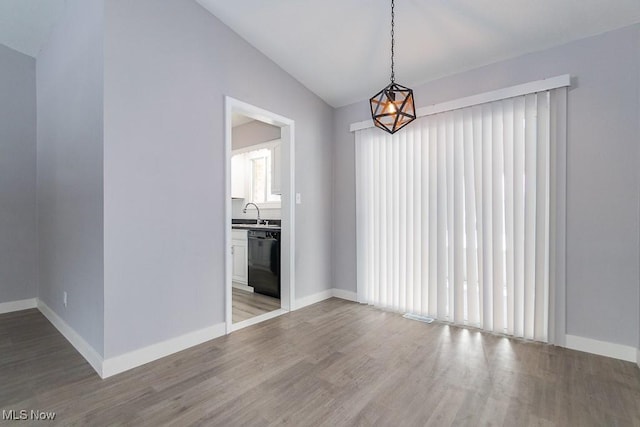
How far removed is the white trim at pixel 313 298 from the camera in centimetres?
363

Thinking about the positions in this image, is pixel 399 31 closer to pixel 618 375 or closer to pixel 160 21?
pixel 160 21

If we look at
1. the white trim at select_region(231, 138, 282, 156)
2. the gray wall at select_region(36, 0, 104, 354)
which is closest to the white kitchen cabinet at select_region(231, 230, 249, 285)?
the white trim at select_region(231, 138, 282, 156)

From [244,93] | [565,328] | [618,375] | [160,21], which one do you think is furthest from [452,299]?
[160,21]

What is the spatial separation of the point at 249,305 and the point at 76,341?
168 centimetres

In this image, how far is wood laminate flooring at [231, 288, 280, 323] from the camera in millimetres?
3346

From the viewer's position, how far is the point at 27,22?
316cm

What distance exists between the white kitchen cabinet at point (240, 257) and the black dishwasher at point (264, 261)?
0.37 ft

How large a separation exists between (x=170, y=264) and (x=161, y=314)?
40cm

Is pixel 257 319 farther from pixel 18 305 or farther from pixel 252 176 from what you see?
pixel 18 305

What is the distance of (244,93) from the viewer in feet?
9.98

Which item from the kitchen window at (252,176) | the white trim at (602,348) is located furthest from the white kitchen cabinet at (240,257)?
the white trim at (602,348)

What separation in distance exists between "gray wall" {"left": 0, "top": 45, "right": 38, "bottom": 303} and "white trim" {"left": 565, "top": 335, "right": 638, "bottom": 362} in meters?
5.80

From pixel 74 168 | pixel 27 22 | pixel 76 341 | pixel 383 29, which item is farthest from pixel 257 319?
pixel 27 22

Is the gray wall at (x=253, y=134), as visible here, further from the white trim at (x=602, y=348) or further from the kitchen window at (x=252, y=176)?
the white trim at (x=602, y=348)
